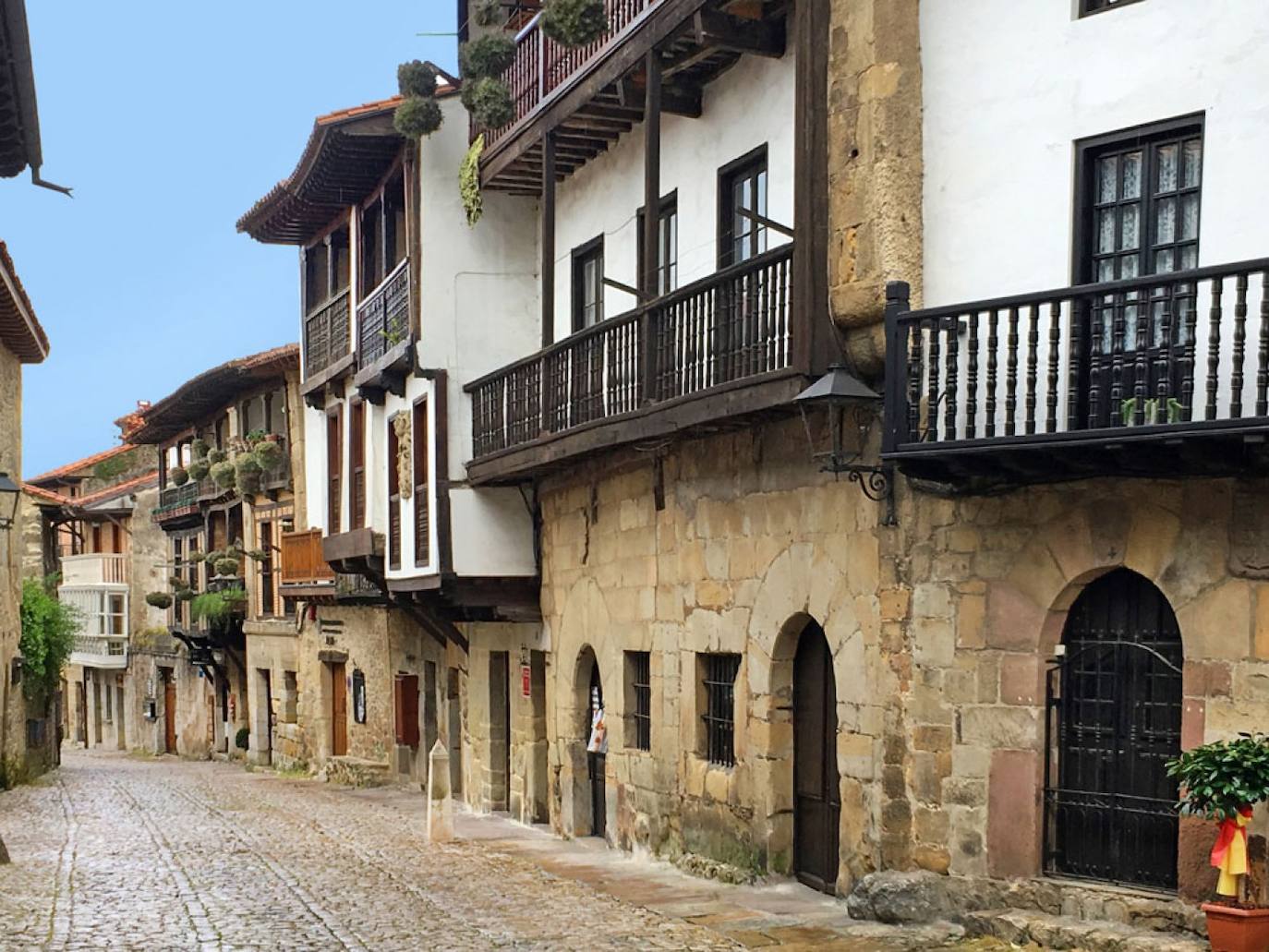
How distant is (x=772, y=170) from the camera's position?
12508mm

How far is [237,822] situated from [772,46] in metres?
11.6

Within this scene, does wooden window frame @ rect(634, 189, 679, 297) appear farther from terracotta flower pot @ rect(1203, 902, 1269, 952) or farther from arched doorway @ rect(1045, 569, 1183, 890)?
terracotta flower pot @ rect(1203, 902, 1269, 952)

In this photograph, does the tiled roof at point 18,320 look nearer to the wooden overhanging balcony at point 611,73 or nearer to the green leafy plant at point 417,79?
the green leafy plant at point 417,79

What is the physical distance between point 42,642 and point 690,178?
21.8 meters

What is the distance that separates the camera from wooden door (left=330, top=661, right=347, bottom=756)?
2912 cm

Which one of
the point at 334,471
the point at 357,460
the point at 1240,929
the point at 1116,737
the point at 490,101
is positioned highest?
the point at 490,101

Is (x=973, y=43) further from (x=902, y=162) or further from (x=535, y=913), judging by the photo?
(x=535, y=913)

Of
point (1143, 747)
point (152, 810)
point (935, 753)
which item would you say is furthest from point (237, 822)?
point (1143, 747)

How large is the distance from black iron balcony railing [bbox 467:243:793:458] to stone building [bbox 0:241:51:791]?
9.98 meters

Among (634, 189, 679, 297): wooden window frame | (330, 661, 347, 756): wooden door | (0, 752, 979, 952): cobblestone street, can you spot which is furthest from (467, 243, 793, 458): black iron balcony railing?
(330, 661, 347, 756): wooden door

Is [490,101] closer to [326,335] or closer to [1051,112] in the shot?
[1051,112]

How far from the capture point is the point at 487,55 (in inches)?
625

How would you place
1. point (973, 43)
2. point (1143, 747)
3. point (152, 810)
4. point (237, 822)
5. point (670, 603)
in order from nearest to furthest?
point (1143, 747) → point (973, 43) → point (670, 603) → point (237, 822) → point (152, 810)

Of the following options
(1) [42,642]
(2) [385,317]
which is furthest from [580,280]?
(1) [42,642]
